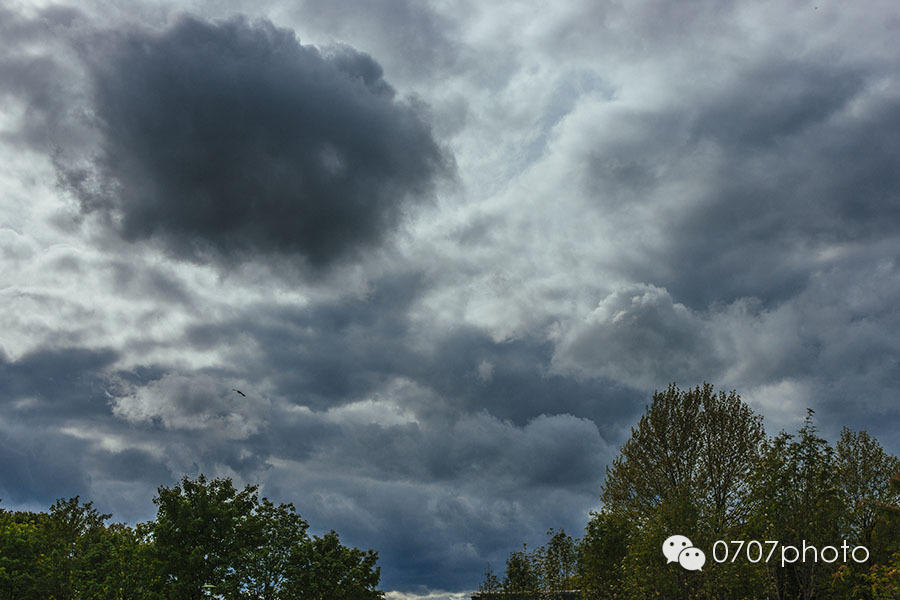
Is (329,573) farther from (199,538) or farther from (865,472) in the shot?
(865,472)

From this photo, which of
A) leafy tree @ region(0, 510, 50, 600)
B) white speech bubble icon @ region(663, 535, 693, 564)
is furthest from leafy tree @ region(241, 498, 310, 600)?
white speech bubble icon @ region(663, 535, 693, 564)

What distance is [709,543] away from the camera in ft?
152

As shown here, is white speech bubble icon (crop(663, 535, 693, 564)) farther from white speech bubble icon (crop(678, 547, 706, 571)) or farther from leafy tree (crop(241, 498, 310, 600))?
leafy tree (crop(241, 498, 310, 600))

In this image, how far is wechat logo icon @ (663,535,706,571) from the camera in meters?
46.0

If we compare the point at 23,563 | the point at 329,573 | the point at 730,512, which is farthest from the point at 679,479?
the point at 23,563

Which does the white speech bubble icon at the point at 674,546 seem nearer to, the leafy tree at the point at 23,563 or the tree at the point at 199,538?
the tree at the point at 199,538


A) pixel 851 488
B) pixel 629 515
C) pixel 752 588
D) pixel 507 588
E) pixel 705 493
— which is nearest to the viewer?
pixel 752 588

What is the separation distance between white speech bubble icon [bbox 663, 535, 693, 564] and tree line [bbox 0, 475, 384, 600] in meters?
25.9

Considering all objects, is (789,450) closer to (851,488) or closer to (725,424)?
(725,424)

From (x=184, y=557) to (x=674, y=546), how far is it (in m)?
38.5

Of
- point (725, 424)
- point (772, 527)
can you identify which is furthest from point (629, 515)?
Result: point (772, 527)

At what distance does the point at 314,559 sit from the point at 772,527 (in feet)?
113

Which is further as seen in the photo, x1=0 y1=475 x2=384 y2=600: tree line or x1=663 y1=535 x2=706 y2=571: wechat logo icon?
x1=0 y1=475 x2=384 y2=600: tree line

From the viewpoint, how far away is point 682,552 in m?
46.1
